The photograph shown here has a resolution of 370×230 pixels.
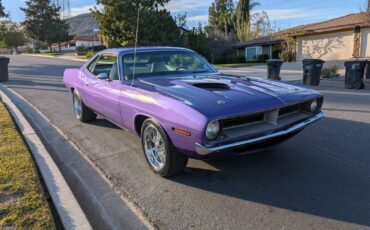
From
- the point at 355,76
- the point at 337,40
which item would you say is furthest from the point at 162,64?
the point at 337,40

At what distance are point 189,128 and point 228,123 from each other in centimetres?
48

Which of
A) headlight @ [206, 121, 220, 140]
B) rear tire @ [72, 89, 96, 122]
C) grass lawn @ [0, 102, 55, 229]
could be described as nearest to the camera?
grass lawn @ [0, 102, 55, 229]

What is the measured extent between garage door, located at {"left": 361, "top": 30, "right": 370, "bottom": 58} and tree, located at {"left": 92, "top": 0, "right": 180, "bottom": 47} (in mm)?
14621

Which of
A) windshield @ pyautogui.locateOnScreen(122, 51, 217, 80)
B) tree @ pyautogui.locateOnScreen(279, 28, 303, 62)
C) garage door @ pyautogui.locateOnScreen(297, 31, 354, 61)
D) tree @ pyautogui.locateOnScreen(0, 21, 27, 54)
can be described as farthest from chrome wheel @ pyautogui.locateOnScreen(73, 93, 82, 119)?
tree @ pyautogui.locateOnScreen(0, 21, 27, 54)

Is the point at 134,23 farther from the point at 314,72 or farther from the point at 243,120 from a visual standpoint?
the point at 243,120

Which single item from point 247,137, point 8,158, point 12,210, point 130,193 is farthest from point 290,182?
point 8,158

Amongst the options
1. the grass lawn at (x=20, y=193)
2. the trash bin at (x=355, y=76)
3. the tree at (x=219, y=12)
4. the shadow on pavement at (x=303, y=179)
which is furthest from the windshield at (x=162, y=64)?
the tree at (x=219, y=12)

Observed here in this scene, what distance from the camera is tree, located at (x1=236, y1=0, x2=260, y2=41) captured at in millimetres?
42250

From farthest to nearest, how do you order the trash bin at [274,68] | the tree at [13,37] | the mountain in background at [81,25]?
the mountain in background at [81,25] < the tree at [13,37] < the trash bin at [274,68]

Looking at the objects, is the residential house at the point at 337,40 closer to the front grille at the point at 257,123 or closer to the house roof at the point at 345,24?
the house roof at the point at 345,24

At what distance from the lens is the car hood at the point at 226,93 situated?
11.6 ft

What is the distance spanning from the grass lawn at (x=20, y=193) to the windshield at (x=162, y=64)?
6.04ft

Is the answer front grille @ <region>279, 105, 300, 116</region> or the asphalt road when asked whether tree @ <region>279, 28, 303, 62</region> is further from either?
front grille @ <region>279, 105, 300, 116</region>

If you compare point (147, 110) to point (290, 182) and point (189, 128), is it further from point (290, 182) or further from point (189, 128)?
point (290, 182)
